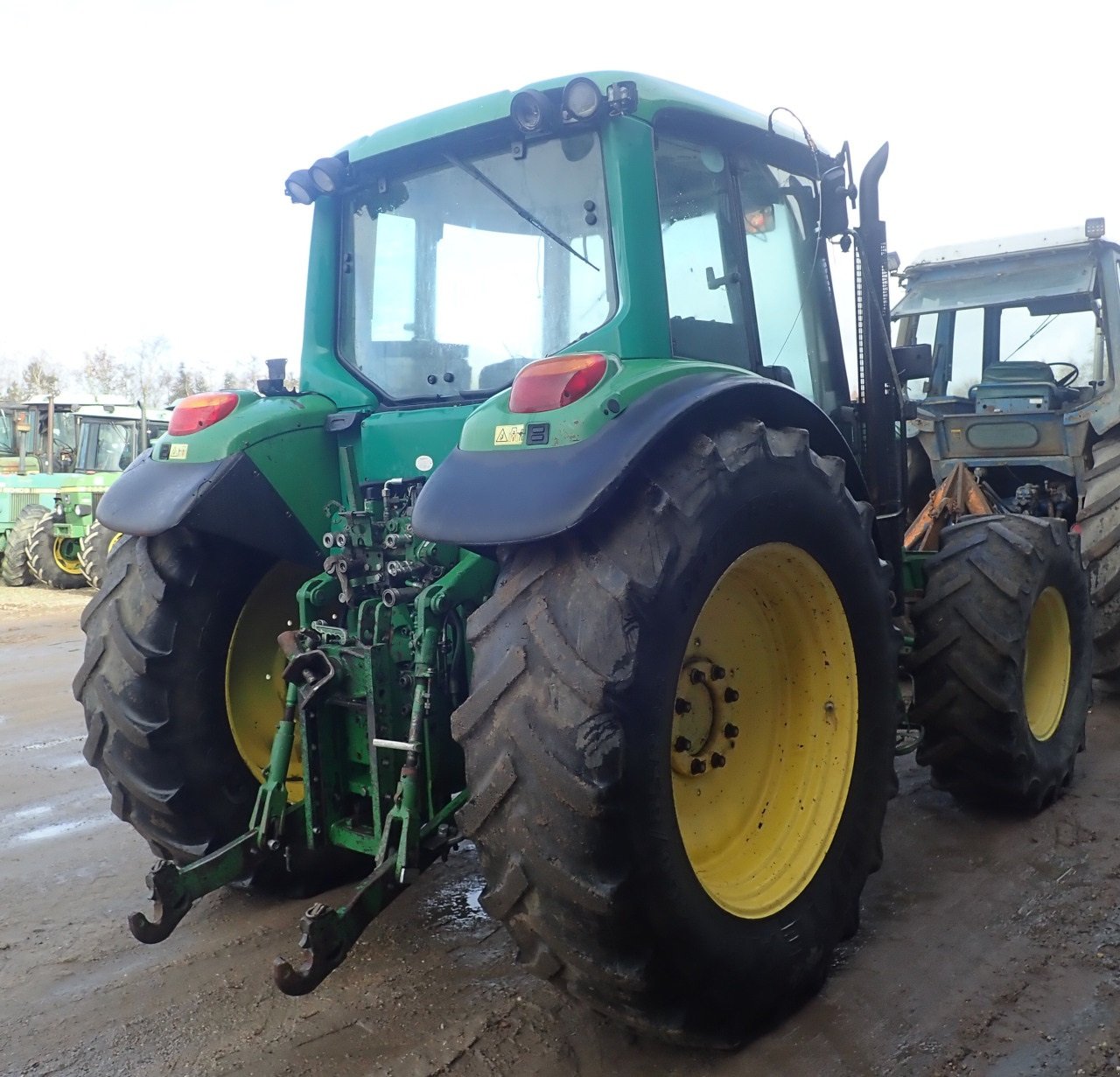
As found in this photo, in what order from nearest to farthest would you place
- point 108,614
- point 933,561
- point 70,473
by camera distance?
point 108,614 < point 933,561 < point 70,473

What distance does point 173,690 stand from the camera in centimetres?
310

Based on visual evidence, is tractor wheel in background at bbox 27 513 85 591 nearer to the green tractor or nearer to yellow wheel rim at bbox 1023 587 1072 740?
the green tractor

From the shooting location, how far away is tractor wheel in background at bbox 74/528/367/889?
3.06 m

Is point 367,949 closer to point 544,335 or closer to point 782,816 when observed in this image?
point 782,816

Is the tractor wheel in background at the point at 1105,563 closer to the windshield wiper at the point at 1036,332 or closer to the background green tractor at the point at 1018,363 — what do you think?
the background green tractor at the point at 1018,363

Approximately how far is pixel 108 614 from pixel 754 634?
74.1 inches

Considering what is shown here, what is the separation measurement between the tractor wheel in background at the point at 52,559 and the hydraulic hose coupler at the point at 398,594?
1230cm

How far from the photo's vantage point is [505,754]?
2.19 metres

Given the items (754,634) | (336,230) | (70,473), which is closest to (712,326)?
(754,634)

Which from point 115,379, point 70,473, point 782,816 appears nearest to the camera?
point 782,816

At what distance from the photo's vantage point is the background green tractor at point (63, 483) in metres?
13.7

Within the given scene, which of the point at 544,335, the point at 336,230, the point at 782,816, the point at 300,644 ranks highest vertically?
the point at 336,230

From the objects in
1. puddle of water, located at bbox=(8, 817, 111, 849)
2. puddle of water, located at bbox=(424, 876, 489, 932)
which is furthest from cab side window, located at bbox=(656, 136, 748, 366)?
puddle of water, located at bbox=(8, 817, 111, 849)

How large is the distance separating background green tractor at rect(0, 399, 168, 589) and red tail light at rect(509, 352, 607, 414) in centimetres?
1063
